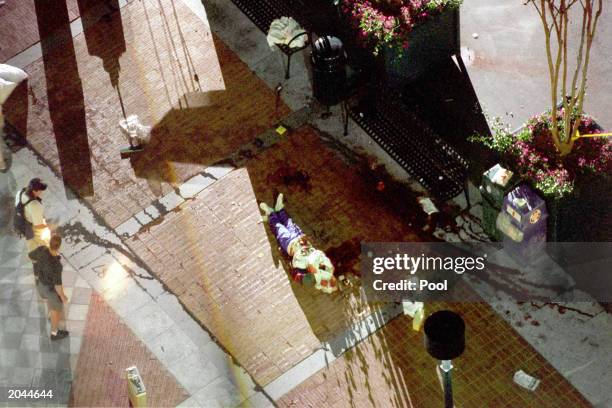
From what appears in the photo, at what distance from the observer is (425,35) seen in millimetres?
21500

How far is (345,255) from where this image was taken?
20.2 m

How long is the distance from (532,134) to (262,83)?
582 cm

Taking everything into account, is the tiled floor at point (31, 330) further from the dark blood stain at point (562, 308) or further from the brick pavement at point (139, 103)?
the dark blood stain at point (562, 308)

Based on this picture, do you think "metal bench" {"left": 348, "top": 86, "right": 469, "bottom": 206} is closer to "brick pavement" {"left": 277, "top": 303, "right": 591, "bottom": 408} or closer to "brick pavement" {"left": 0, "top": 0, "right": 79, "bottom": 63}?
"brick pavement" {"left": 277, "top": 303, "right": 591, "bottom": 408}

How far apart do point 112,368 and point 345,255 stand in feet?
13.8

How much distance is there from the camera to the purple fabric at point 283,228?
20.0m

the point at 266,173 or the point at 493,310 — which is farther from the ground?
the point at 266,173

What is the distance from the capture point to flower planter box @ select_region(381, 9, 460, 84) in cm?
2131

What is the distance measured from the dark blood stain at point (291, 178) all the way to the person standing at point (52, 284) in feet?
13.1

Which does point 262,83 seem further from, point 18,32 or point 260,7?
point 18,32

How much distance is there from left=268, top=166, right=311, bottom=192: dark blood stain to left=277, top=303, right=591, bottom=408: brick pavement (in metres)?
3.21

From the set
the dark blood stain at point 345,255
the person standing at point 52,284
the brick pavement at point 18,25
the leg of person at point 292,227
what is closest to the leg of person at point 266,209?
the leg of person at point 292,227

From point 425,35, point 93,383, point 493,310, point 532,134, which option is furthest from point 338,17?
point 93,383

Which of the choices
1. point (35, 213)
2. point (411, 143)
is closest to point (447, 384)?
point (411, 143)
